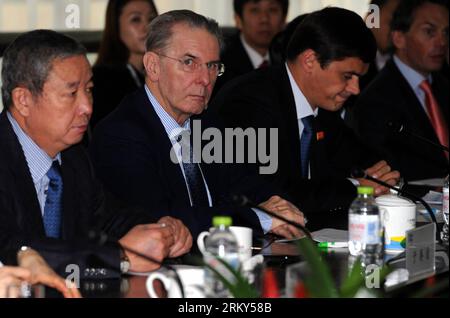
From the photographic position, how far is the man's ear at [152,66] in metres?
3.13

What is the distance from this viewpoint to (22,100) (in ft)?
8.38

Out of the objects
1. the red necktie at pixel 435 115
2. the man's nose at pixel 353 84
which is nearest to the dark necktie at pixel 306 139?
the man's nose at pixel 353 84

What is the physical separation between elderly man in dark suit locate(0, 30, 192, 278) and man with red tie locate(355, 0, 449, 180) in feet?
6.25

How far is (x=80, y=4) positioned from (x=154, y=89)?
258 cm

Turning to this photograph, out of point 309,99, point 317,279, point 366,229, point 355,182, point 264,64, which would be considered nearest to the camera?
point 317,279

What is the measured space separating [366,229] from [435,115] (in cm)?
222

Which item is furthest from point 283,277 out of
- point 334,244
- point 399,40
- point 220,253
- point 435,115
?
point 399,40

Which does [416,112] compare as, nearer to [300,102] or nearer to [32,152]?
[300,102]

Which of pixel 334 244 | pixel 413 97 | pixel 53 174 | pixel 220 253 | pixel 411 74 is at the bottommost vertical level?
pixel 334 244

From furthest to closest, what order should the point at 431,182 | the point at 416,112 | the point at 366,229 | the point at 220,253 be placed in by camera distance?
1. the point at 416,112
2. the point at 431,182
3. the point at 366,229
4. the point at 220,253

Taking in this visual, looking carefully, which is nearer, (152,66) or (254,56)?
(152,66)

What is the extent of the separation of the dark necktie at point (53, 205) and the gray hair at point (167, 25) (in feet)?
2.21

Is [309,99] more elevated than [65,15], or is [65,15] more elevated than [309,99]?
[65,15]

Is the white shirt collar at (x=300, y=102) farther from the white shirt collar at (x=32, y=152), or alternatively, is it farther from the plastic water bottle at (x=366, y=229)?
the white shirt collar at (x=32, y=152)
